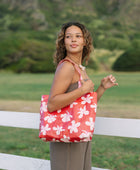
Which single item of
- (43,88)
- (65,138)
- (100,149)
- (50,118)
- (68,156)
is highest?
(50,118)

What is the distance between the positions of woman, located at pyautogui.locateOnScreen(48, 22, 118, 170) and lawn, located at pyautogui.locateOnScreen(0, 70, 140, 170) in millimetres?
1771

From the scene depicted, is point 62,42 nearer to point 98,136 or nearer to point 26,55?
point 98,136

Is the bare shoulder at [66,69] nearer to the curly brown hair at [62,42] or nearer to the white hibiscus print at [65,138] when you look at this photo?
the curly brown hair at [62,42]

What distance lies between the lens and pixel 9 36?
18359 mm

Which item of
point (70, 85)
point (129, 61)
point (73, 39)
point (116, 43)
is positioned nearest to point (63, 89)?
point (70, 85)

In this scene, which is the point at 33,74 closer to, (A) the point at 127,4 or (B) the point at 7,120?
(A) the point at 127,4

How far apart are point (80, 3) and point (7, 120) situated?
1887cm

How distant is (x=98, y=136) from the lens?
4957mm

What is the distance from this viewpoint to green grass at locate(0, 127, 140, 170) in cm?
328

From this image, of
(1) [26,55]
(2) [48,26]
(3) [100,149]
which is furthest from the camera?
(2) [48,26]

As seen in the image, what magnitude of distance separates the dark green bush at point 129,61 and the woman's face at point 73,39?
13.2 metres

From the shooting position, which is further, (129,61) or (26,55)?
(26,55)

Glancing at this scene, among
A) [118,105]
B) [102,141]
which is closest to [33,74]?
[118,105]

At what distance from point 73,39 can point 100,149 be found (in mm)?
2693
